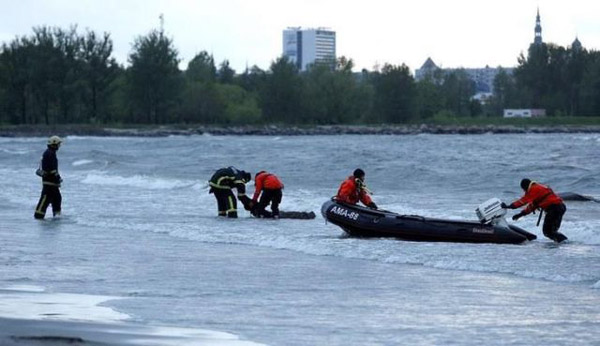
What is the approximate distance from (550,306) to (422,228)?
6834 mm

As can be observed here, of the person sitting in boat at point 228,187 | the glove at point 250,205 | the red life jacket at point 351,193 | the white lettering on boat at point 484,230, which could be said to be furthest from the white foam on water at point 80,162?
the white lettering on boat at point 484,230

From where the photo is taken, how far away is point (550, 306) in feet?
39.7

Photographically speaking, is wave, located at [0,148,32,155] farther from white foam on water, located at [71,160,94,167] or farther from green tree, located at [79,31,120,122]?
green tree, located at [79,31,120,122]

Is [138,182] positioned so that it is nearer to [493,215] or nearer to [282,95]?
[493,215]

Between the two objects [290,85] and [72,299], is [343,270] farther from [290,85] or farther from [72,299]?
[290,85]

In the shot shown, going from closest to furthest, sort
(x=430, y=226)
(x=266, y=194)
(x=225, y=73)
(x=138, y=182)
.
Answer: (x=430, y=226)
(x=266, y=194)
(x=138, y=182)
(x=225, y=73)

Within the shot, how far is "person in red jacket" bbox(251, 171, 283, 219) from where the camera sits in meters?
23.3

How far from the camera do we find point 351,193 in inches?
809

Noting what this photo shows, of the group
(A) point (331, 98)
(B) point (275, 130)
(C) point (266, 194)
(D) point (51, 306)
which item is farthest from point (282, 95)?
(D) point (51, 306)

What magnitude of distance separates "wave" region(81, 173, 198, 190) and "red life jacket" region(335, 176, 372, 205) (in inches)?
643

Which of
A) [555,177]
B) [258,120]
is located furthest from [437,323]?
[258,120]

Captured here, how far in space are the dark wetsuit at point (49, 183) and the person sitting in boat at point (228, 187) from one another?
9.27 ft

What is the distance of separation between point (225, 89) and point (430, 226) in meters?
105

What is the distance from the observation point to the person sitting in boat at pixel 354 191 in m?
20.4
